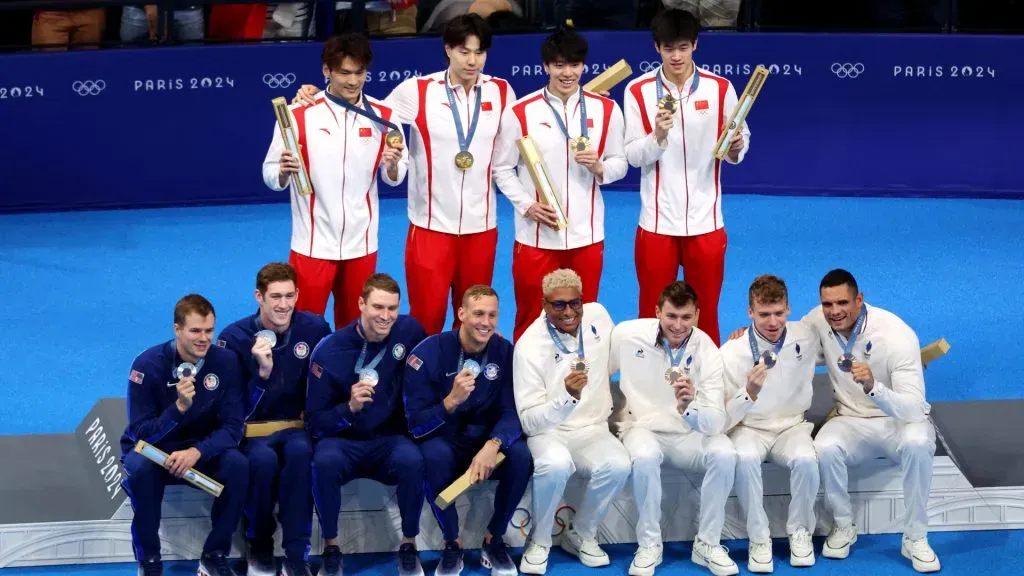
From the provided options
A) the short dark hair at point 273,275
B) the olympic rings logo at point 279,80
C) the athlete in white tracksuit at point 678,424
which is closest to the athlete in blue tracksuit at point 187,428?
the short dark hair at point 273,275

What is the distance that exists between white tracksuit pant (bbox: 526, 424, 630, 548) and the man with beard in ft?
3.69

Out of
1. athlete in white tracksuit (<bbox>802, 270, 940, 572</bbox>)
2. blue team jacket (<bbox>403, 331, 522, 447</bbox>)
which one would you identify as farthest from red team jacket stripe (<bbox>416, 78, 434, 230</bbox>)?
athlete in white tracksuit (<bbox>802, 270, 940, 572</bbox>)

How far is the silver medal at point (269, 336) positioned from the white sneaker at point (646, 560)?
2.19 meters

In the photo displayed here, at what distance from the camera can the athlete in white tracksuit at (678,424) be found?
320 inches

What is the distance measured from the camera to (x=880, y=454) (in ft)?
27.5

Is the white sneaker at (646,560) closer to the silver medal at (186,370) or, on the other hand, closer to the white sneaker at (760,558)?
the white sneaker at (760,558)

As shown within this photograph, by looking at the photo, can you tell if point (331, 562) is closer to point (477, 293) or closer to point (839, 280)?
point (477, 293)

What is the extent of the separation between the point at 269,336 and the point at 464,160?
5.37 feet

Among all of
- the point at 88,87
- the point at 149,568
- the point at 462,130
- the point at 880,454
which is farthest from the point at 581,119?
the point at 88,87

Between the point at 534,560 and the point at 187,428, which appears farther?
the point at 534,560

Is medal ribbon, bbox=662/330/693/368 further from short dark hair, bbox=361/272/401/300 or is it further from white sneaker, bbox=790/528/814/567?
short dark hair, bbox=361/272/401/300

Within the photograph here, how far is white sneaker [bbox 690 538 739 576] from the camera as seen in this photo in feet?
26.7

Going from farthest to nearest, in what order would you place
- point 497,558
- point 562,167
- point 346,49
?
point 562,167, point 346,49, point 497,558

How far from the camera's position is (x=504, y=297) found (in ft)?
40.2
